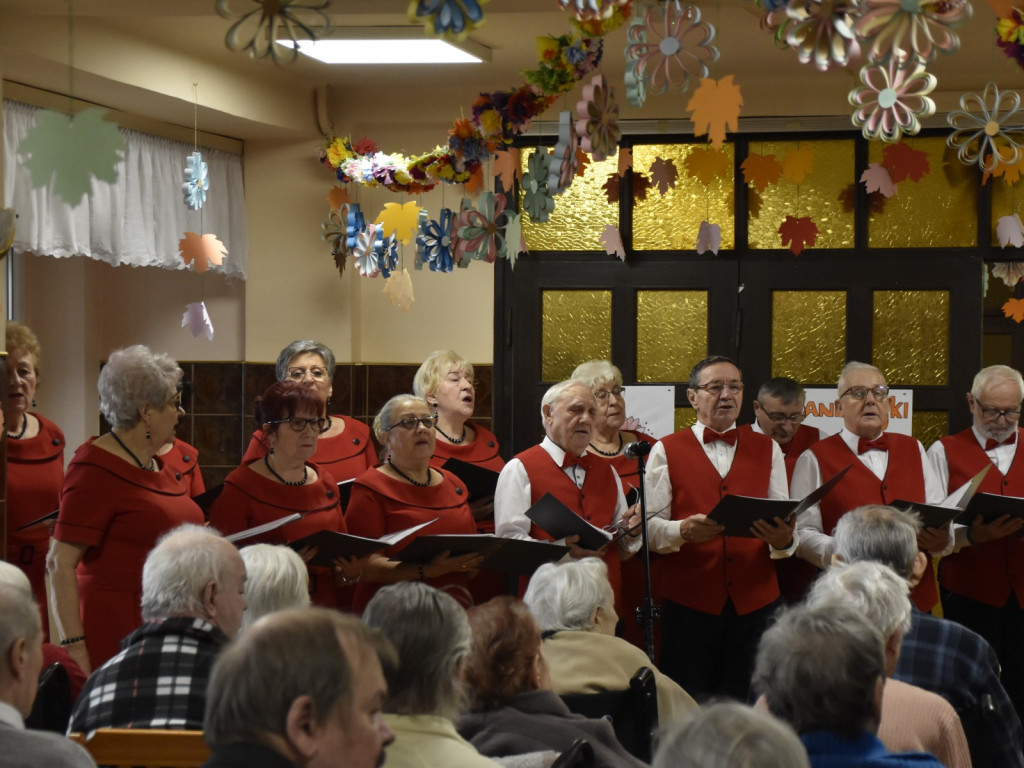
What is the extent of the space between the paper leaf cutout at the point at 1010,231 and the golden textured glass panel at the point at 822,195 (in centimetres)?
69

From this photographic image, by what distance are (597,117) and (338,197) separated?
247 cm

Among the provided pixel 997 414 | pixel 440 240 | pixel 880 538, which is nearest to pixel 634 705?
pixel 880 538

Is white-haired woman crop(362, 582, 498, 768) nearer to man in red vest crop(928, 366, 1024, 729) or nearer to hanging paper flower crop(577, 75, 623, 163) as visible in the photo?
hanging paper flower crop(577, 75, 623, 163)

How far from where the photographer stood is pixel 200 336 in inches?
252

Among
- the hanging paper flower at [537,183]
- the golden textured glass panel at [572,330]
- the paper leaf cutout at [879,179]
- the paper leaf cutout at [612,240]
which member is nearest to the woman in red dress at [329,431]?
the hanging paper flower at [537,183]

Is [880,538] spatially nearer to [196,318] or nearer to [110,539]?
[110,539]

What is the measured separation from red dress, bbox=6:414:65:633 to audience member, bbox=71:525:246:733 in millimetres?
2149

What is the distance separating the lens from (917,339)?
594 cm

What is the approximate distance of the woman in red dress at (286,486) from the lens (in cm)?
362

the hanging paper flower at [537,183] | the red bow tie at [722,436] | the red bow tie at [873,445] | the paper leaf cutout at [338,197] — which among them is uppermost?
the paper leaf cutout at [338,197]

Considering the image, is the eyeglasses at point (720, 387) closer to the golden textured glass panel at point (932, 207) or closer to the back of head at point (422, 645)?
the golden textured glass panel at point (932, 207)

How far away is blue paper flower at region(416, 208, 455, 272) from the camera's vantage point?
5.22 m

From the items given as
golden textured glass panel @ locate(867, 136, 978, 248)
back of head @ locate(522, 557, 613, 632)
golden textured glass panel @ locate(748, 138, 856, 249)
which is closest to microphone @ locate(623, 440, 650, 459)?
back of head @ locate(522, 557, 613, 632)

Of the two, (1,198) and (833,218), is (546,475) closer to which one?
(1,198)
